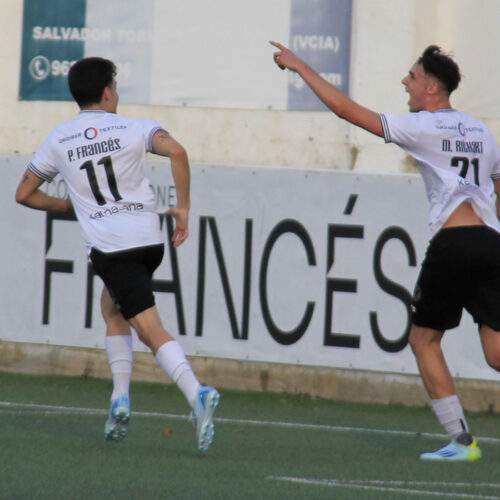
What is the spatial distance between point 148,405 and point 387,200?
225 cm

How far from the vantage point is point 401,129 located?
6234mm

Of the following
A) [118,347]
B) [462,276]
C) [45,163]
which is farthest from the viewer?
[118,347]

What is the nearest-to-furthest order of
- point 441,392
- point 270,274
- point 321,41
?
point 441,392 → point 270,274 → point 321,41

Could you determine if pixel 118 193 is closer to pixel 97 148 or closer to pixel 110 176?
pixel 110 176

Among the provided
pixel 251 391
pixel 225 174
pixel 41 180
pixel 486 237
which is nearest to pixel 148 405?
pixel 251 391

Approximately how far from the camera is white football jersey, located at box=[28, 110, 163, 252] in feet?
21.1

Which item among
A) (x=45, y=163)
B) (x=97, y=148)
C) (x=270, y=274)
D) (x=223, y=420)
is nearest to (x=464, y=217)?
(x=97, y=148)

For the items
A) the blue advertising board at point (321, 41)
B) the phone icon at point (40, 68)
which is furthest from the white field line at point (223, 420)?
the phone icon at point (40, 68)

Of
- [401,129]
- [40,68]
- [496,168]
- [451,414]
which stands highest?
[40,68]

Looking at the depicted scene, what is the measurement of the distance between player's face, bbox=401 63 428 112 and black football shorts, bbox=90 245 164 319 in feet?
4.95

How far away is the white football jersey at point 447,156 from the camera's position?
629cm

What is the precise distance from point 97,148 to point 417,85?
1637 millimetres

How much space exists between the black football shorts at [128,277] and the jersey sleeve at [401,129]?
1313 mm

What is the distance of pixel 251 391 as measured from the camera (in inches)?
378
